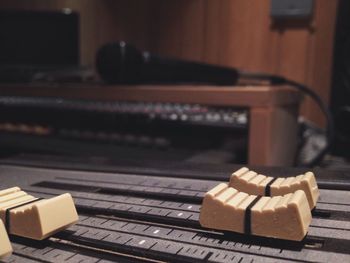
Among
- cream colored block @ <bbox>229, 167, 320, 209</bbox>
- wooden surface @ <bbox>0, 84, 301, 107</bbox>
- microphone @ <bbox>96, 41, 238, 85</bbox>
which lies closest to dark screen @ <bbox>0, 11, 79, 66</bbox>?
wooden surface @ <bbox>0, 84, 301, 107</bbox>

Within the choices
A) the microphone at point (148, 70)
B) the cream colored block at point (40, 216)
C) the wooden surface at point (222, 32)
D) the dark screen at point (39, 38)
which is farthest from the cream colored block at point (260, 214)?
the dark screen at point (39, 38)

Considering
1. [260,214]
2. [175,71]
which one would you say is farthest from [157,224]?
[175,71]

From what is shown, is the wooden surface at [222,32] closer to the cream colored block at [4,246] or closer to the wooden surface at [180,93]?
the wooden surface at [180,93]

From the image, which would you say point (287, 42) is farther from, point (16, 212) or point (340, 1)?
point (16, 212)

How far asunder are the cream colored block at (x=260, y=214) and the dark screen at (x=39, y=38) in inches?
67.7

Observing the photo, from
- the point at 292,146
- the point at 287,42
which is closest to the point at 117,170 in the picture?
the point at 292,146

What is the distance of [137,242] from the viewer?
0.38m

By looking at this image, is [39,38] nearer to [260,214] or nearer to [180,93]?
[180,93]

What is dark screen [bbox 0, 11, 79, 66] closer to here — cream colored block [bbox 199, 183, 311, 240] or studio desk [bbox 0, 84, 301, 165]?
studio desk [bbox 0, 84, 301, 165]

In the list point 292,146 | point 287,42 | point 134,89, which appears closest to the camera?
point 134,89

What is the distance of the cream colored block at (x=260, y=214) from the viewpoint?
352 millimetres

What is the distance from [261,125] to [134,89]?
1.21 feet

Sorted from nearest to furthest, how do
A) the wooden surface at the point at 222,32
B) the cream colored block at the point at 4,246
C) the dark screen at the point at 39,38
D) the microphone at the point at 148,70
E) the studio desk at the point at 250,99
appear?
the cream colored block at the point at 4,246, the studio desk at the point at 250,99, the microphone at the point at 148,70, the wooden surface at the point at 222,32, the dark screen at the point at 39,38

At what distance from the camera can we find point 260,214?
359 millimetres
